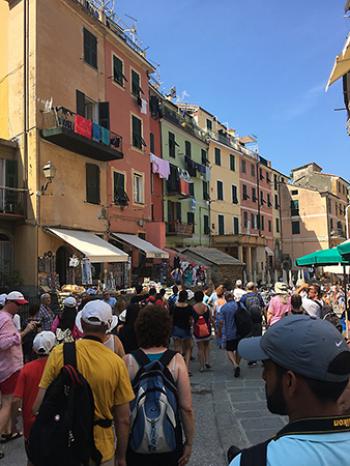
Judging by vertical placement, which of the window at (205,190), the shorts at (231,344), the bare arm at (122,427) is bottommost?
the shorts at (231,344)

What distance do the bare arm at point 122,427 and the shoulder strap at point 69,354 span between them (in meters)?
0.42

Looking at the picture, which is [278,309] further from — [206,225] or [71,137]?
[206,225]

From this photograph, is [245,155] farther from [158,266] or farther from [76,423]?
[76,423]

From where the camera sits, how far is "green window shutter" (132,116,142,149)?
22922 mm

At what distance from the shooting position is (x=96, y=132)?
17.9m

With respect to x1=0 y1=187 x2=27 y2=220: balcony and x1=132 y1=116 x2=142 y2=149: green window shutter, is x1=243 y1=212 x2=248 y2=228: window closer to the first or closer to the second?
x1=132 y1=116 x2=142 y2=149: green window shutter

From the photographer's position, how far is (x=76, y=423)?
2322 mm

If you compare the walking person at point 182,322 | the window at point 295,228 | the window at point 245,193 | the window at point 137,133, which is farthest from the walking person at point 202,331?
the window at point 295,228

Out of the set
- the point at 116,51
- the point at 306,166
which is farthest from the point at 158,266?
the point at 306,166

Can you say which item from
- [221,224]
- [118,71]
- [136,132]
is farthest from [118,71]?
[221,224]

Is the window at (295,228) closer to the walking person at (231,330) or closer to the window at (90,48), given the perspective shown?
the window at (90,48)

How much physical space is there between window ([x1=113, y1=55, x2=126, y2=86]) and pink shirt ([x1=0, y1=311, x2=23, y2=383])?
18.5m

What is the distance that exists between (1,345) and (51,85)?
1437 centimetres

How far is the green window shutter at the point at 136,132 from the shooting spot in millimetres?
22922
